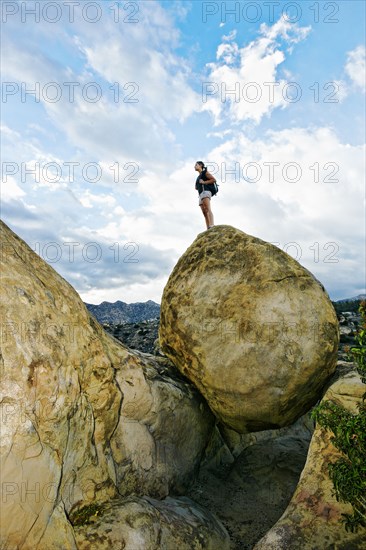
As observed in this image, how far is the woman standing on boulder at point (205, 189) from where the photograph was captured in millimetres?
15336

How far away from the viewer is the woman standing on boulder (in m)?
15.3

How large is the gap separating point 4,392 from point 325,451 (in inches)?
250

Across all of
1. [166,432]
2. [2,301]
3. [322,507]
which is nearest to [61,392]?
[2,301]

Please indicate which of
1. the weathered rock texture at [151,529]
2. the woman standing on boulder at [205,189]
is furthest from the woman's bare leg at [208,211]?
the weathered rock texture at [151,529]

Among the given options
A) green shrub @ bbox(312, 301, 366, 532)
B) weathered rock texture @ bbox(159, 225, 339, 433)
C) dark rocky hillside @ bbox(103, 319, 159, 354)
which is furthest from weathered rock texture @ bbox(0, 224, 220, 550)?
dark rocky hillside @ bbox(103, 319, 159, 354)

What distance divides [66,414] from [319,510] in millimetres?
5177

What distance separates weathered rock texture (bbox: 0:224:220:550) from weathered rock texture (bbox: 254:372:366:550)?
9.47ft

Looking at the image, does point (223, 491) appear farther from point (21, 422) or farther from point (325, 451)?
point (21, 422)

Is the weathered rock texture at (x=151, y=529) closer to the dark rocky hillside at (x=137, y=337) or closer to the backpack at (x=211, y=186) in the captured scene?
the backpack at (x=211, y=186)

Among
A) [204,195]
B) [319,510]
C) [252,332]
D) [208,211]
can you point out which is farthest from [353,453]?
[204,195]

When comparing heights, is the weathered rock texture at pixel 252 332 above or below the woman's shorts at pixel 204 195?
below

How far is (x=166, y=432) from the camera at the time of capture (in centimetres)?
966

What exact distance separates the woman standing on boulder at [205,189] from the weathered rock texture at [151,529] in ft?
32.4

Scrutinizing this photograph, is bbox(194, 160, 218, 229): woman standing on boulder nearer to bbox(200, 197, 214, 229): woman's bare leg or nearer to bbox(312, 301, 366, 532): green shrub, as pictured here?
bbox(200, 197, 214, 229): woman's bare leg
